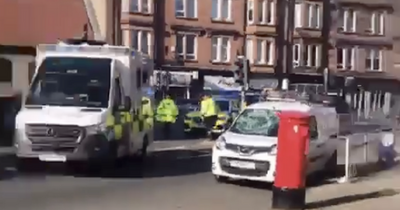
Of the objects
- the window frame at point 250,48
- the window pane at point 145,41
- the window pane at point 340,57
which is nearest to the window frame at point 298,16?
the window frame at point 250,48

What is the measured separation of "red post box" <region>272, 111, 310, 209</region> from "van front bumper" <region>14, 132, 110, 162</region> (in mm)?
4408

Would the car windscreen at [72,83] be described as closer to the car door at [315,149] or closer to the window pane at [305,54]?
the car door at [315,149]

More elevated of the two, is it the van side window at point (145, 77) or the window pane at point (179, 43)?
the window pane at point (179, 43)

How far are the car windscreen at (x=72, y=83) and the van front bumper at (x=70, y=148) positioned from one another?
769 mm

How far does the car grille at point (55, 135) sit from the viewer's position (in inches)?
602

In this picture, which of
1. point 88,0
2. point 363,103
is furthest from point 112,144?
point 363,103

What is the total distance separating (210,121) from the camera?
1188 inches

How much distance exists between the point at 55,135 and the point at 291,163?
5.14 metres

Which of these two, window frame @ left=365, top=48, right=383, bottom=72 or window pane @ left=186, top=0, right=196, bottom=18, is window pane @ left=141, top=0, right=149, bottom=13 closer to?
window pane @ left=186, top=0, right=196, bottom=18

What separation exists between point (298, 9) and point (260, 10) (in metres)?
3.79

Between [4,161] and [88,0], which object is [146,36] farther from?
[4,161]

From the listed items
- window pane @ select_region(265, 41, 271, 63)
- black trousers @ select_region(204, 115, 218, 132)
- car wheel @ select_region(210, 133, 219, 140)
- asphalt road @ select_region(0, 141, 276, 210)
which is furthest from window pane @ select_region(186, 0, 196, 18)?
asphalt road @ select_region(0, 141, 276, 210)

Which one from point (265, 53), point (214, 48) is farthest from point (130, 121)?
point (265, 53)

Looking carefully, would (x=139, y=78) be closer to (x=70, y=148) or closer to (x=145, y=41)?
(x=70, y=148)
